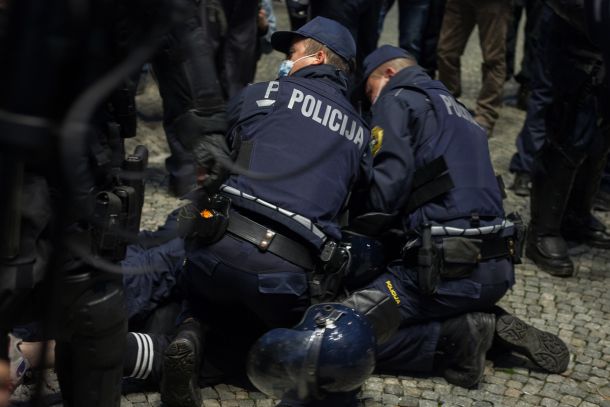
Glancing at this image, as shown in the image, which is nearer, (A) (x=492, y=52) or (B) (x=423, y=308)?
(B) (x=423, y=308)

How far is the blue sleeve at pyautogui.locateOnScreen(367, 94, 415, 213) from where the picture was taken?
3971 millimetres

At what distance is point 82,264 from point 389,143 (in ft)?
5.55

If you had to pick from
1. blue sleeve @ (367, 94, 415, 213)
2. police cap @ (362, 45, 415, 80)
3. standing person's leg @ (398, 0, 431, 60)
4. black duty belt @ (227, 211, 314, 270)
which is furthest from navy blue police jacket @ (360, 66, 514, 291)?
standing person's leg @ (398, 0, 431, 60)

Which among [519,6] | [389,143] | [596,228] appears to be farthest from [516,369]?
[519,6]

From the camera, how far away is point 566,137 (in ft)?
16.4

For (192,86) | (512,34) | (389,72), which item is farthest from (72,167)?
(512,34)

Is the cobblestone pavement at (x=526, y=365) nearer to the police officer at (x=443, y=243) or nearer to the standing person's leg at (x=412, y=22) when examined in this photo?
the police officer at (x=443, y=243)

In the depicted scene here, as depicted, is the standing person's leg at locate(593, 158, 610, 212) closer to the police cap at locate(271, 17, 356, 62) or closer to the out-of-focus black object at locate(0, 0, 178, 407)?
the police cap at locate(271, 17, 356, 62)

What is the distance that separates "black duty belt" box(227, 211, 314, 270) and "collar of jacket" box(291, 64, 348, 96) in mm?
732

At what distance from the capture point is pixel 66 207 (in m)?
1.40

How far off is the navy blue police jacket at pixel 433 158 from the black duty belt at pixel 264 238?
56 centimetres

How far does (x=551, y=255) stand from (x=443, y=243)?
1515 millimetres

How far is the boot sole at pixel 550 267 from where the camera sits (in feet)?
16.8

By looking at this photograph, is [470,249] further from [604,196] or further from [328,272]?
[604,196]
